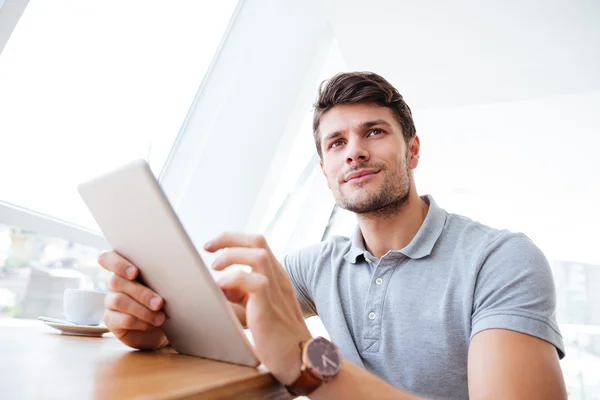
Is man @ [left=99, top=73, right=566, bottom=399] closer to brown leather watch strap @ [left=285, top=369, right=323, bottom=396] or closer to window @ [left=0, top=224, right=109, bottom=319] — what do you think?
brown leather watch strap @ [left=285, top=369, right=323, bottom=396]

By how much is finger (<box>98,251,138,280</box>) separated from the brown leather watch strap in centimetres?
30

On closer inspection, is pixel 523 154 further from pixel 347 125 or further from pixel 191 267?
pixel 191 267

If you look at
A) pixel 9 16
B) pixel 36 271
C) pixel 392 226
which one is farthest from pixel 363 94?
pixel 36 271

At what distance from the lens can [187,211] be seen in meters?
2.35

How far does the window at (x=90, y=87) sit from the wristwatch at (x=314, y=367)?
1.00 metres

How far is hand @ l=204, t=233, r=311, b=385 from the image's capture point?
578mm

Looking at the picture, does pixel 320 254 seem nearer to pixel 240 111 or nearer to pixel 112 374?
pixel 112 374

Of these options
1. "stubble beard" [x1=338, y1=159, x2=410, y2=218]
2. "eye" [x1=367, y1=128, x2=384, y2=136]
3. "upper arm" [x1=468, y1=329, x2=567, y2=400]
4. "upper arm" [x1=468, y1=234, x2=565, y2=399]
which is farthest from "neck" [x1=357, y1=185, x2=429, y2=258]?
"upper arm" [x1=468, y1=329, x2=567, y2=400]

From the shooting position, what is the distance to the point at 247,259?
0.62 meters

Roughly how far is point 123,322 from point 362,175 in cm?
84

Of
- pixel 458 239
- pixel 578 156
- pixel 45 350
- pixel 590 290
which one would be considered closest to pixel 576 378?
pixel 590 290

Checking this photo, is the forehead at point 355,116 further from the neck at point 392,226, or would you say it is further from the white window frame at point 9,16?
the white window frame at point 9,16

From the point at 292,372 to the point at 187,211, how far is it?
1.88 m

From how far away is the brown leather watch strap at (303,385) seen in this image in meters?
→ 0.58
